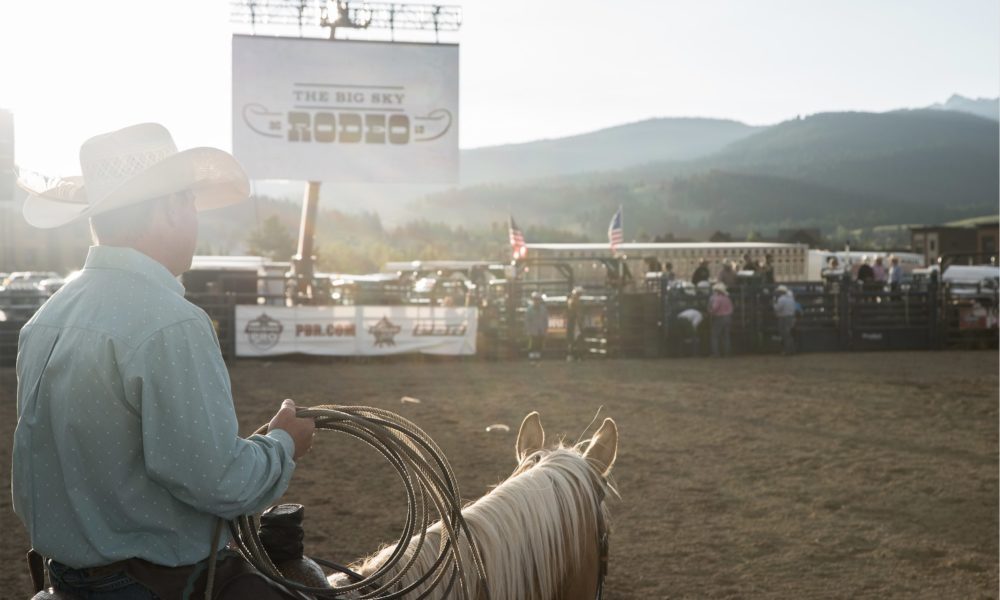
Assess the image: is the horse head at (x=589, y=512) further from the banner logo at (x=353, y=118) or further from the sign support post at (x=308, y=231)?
the sign support post at (x=308, y=231)

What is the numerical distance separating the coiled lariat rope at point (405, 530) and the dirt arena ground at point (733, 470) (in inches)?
119

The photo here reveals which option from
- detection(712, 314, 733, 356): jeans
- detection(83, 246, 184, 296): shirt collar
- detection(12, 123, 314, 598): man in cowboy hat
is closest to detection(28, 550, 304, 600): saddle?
detection(12, 123, 314, 598): man in cowboy hat

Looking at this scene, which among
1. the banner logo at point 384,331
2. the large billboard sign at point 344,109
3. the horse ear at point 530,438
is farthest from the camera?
the large billboard sign at point 344,109

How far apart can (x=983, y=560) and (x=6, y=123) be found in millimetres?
7834

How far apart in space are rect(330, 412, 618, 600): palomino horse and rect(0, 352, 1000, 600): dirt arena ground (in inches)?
101

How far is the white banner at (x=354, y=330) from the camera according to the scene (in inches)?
712

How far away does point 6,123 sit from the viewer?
7812mm

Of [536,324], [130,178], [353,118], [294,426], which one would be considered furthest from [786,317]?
[130,178]

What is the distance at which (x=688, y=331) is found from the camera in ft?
65.3

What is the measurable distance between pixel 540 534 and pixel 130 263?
50.0 inches

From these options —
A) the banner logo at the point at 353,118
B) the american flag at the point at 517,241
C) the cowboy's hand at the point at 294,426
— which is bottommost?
the cowboy's hand at the point at 294,426

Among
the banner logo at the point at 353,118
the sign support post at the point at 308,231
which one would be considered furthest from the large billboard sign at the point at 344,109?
the sign support post at the point at 308,231


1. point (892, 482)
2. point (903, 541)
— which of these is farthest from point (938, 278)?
point (903, 541)

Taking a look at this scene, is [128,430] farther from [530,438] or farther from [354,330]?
[354,330]
